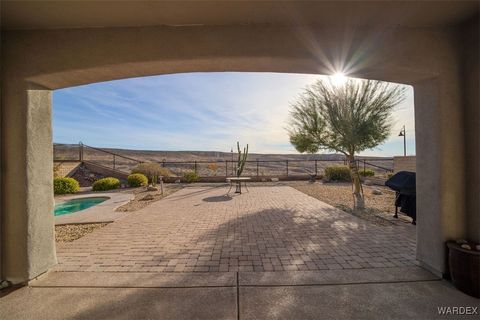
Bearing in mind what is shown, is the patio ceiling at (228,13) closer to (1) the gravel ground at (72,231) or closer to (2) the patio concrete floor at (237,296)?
(2) the patio concrete floor at (237,296)

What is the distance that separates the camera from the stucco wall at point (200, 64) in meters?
2.55

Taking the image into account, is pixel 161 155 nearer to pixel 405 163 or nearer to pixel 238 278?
pixel 405 163

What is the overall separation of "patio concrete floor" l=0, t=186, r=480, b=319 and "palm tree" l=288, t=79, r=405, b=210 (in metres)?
3.28

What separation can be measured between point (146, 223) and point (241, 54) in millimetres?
4443

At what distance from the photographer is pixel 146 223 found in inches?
202

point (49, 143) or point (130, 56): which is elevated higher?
point (130, 56)

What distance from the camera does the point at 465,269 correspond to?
7.80 ft

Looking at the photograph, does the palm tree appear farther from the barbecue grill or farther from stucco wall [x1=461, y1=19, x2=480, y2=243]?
stucco wall [x1=461, y1=19, x2=480, y2=243]

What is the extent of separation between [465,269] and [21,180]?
5.28 metres

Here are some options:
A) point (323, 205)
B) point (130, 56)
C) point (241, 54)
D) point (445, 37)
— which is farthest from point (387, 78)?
point (323, 205)

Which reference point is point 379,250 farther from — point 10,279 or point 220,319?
point 10,279

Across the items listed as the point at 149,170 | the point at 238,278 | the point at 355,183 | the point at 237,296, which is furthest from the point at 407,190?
the point at 149,170

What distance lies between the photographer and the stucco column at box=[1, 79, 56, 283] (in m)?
2.52

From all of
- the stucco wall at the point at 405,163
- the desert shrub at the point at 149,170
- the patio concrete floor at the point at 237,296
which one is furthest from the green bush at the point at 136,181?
the stucco wall at the point at 405,163
